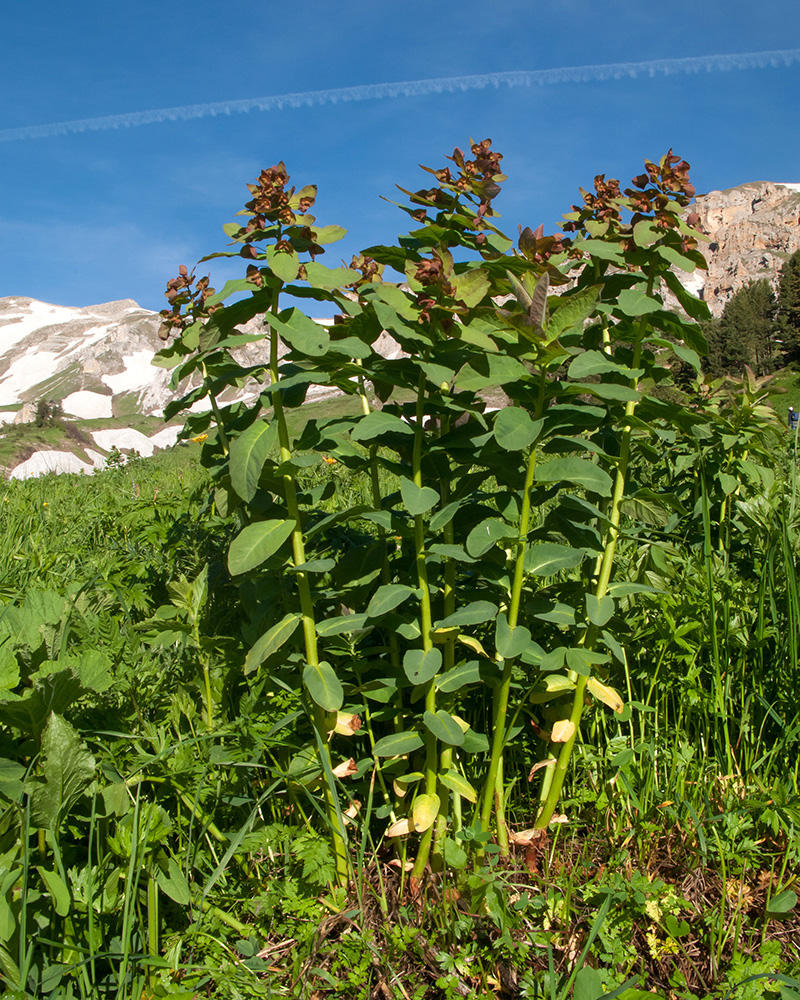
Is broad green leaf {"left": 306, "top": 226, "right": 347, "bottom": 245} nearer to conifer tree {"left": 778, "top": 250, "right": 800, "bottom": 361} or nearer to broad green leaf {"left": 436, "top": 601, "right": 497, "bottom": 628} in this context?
broad green leaf {"left": 436, "top": 601, "right": 497, "bottom": 628}

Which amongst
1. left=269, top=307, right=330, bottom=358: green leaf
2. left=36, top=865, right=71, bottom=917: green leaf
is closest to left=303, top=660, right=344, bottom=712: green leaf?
left=36, top=865, right=71, bottom=917: green leaf

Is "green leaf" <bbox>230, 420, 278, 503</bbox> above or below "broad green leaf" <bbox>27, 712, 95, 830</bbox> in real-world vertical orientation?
above

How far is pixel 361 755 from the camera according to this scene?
1.99 meters

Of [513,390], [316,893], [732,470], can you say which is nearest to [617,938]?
[316,893]

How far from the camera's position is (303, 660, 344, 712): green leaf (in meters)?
1.41

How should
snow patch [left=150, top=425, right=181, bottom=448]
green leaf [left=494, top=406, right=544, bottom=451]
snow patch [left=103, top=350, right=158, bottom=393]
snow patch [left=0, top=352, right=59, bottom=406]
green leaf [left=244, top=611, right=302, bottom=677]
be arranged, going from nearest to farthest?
1. green leaf [left=494, top=406, right=544, bottom=451]
2. green leaf [left=244, top=611, right=302, bottom=677]
3. snow patch [left=150, top=425, right=181, bottom=448]
4. snow patch [left=0, top=352, right=59, bottom=406]
5. snow patch [left=103, top=350, right=158, bottom=393]

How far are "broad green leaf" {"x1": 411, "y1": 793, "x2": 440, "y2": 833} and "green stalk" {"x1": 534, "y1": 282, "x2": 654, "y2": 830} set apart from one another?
325 millimetres

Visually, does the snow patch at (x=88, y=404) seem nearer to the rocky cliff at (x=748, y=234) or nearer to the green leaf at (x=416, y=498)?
the rocky cliff at (x=748, y=234)

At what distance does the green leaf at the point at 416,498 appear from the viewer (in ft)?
4.43

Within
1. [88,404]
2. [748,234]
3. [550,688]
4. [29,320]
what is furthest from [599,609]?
[29,320]

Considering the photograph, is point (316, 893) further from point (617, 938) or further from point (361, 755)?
point (617, 938)

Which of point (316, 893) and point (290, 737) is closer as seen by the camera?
point (316, 893)

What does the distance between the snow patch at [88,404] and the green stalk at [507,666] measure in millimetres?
119017

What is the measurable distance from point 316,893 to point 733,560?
92.5 inches
